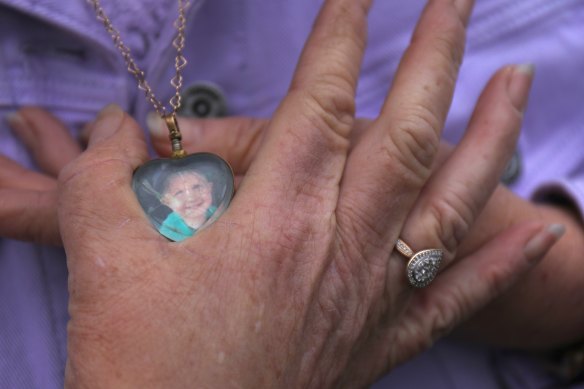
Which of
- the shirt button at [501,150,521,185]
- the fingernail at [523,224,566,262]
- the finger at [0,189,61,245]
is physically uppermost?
the shirt button at [501,150,521,185]

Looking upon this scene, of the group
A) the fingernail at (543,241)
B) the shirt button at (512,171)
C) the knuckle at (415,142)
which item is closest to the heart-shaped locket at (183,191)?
the knuckle at (415,142)

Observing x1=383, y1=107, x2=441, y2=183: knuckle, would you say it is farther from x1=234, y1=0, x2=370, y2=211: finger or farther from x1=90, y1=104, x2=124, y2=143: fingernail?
x1=90, y1=104, x2=124, y2=143: fingernail

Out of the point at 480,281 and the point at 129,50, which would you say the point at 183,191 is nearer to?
the point at 129,50

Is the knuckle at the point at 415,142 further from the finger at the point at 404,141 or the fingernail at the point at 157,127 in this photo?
the fingernail at the point at 157,127

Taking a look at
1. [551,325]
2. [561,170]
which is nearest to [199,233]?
[551,325]

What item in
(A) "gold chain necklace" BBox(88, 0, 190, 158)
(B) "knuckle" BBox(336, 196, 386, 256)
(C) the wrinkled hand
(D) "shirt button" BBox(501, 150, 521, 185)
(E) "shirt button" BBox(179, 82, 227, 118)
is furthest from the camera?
(D) "shirt button" BBox(501, 150, 521, 185)

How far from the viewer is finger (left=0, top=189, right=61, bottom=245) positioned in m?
0.83

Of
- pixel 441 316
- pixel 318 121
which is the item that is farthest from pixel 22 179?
pixel 441 316

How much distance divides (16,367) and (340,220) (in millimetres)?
562

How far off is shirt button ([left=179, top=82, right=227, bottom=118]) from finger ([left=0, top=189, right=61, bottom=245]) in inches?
11.6

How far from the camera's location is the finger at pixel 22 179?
0.89m

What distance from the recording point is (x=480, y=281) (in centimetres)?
95

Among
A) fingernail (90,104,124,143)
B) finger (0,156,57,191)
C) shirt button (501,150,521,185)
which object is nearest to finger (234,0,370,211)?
fingernail (90,104,124,143)

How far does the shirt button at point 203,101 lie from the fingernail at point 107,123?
0.19m
